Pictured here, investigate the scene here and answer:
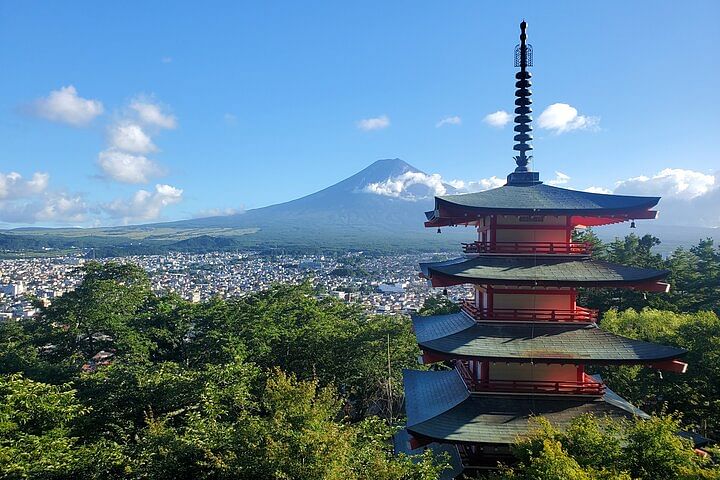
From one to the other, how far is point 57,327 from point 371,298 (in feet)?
179

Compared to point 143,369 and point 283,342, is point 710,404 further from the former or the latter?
point 143,369

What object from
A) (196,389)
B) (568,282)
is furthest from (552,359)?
(196,389)

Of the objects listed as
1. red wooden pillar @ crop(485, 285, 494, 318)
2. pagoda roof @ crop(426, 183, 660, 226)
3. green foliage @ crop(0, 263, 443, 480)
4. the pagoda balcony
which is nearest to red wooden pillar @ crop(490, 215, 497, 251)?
pagoda roof @ crop(426, 183, 660, 226)

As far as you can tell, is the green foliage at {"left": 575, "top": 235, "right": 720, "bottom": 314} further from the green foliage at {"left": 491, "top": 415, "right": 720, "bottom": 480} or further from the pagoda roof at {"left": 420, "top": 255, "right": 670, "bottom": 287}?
the green foliage at {"left": 491, "top": 415, "right": 720, "bottom": 480}

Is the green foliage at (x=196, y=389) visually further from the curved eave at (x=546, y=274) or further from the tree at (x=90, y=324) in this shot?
the curved eave at (x=546, y=274)

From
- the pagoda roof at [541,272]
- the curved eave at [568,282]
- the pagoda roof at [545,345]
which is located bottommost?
the pagoda roof at [545,345]

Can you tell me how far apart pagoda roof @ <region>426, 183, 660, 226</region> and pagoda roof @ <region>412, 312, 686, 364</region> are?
2830 mm

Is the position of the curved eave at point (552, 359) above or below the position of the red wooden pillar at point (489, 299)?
below

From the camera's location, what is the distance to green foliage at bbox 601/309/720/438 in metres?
16.8

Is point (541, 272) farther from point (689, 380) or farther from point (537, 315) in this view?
point (689, 380)

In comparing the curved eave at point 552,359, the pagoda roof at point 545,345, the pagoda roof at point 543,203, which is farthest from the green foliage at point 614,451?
the pagoda roof at point 543,203

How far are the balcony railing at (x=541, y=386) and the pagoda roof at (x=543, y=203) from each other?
4173mm

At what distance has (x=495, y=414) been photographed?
11188 mm

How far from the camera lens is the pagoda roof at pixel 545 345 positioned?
10.8m
